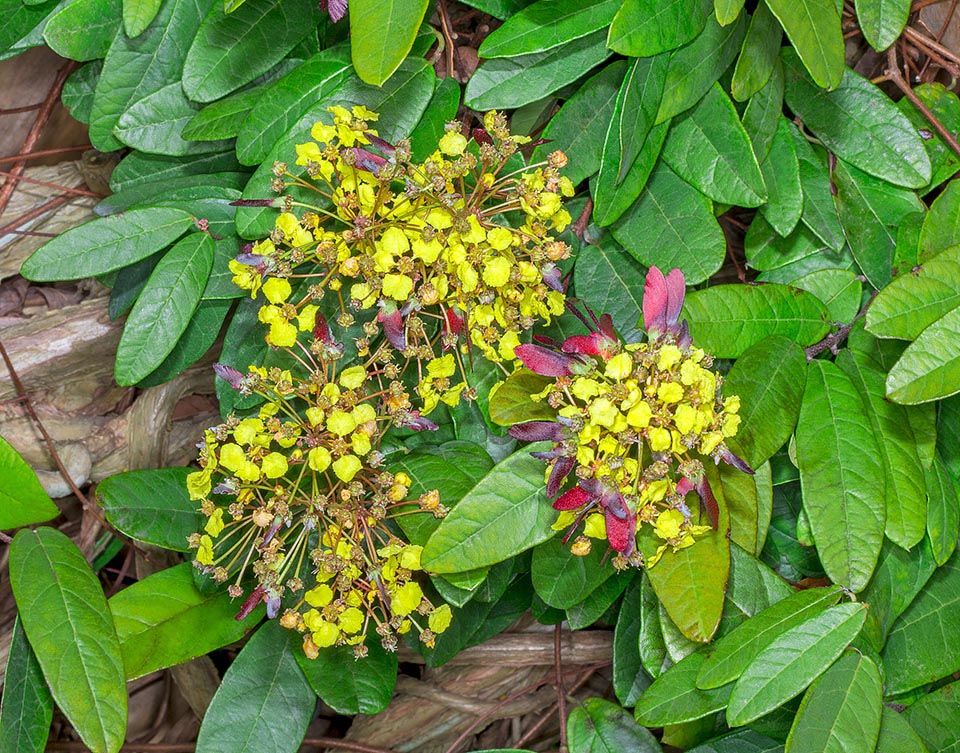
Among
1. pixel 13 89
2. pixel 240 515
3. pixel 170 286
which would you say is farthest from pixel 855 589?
pixel 13 89

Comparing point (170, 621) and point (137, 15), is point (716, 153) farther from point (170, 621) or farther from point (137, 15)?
point (170, 621)

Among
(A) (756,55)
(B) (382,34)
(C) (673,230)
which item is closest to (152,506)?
(B) (382,34)

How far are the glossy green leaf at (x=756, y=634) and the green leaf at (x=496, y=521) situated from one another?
0.87ft

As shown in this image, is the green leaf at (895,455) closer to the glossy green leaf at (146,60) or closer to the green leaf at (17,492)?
the glossy green leaf at (146,60)

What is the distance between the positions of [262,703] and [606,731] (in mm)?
521

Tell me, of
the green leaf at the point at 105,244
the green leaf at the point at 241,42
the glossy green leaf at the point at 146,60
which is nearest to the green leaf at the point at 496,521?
the green leaf at the point at 105,244

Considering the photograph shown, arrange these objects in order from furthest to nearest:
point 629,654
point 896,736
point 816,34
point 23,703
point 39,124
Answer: point 39,124 → point 629,654 → point 23,703 → point 896,736 → point 816,34

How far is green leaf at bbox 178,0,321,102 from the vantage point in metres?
1.38

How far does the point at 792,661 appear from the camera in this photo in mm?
1183

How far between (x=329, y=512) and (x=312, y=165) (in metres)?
0.46

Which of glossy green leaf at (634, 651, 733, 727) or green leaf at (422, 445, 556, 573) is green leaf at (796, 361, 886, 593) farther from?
green leaf at (422, 445, 556, 573)

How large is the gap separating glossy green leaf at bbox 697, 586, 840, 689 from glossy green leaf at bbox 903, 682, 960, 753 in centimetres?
28

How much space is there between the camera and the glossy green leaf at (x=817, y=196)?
143cm

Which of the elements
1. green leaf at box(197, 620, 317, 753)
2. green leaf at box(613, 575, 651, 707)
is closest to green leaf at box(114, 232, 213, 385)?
green leaf at box(197, 620, 317, 753)
